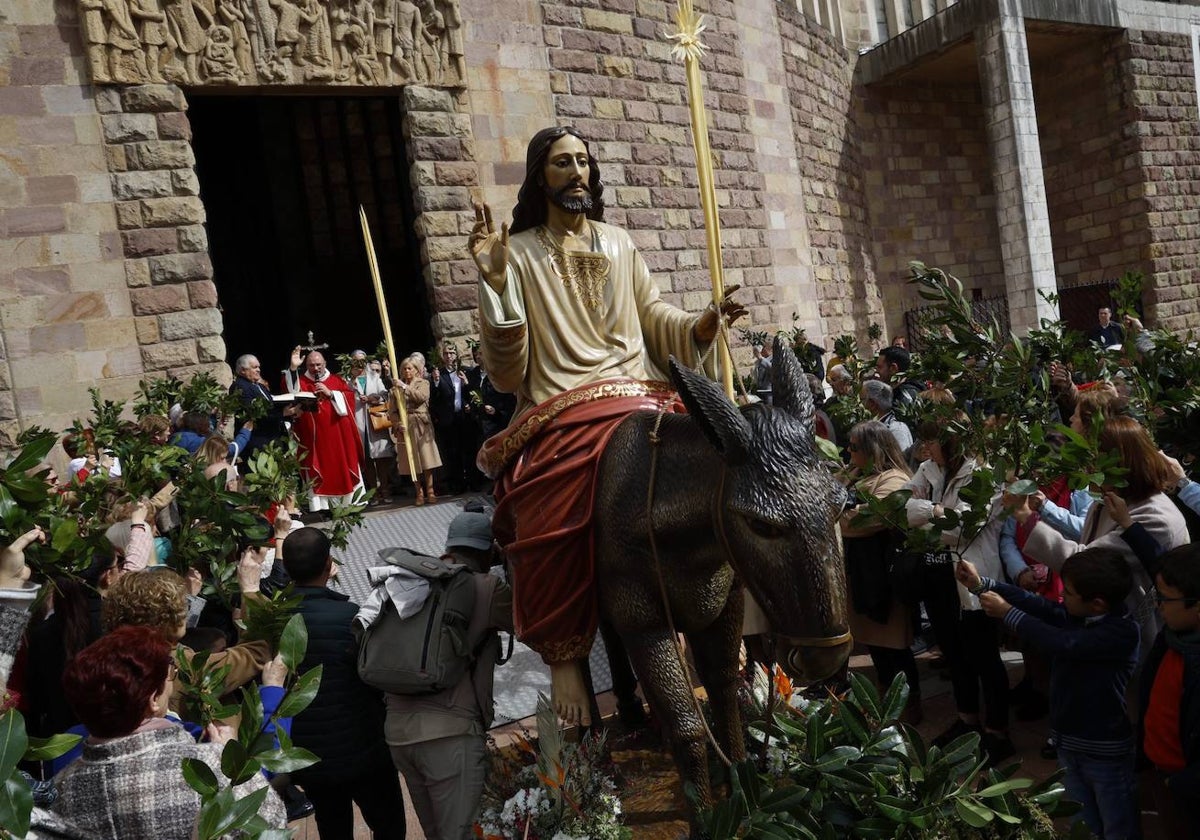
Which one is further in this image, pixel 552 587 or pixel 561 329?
pixel 561 329

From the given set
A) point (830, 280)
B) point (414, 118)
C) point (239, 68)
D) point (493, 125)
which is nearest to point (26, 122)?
point (239, 68)

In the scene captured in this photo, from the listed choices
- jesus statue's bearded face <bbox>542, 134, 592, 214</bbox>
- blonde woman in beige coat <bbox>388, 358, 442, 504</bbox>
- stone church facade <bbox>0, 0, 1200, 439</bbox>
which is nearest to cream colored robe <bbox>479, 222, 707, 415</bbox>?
jesus statue's bearded face <bbox>542, 134, 592, 214</bbox>

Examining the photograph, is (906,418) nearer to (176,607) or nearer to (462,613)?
(462,613)

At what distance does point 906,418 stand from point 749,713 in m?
3.04

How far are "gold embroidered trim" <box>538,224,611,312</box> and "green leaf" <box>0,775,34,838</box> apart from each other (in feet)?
8.45

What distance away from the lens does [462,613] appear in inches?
140

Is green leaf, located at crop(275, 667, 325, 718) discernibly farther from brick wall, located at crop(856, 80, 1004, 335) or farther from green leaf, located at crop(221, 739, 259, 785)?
brick wall, located at crop(856, 80, 1004, 335)

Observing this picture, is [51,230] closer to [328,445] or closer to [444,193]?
[328,445]

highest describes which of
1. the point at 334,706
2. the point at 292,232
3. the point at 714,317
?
the point at 292,232

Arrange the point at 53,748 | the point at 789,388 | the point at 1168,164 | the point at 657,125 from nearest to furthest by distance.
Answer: the point at 53,748, the point at 789,388, the point at 657,125, the point at 1168,164

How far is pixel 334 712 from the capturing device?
3658 millimetres

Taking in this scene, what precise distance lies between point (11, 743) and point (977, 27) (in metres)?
20.8

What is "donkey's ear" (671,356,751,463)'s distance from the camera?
8.91 feet

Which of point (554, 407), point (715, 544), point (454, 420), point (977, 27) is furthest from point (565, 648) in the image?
point (977, 27)
